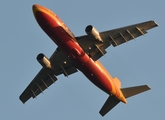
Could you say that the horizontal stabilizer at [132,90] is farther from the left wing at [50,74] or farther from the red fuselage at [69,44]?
the left wing at [50,74]

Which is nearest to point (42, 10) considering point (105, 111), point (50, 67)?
point (50, 67)

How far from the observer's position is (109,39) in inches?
2217

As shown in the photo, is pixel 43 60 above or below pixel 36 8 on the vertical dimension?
→ below

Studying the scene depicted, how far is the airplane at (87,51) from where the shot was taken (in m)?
53.7

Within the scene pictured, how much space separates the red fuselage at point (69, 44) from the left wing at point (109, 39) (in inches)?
40.9

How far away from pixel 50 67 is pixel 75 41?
22.8 ft

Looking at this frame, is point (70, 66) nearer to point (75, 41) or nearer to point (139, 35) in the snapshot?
point (75, 41)

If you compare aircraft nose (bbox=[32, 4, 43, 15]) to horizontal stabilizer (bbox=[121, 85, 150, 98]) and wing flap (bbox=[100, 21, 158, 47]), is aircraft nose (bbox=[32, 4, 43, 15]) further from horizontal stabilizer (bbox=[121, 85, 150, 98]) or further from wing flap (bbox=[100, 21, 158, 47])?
horizontal stabilizer (bbox=[121, 85, 150, 98])

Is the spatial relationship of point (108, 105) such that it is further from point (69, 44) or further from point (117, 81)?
point (69, 44)

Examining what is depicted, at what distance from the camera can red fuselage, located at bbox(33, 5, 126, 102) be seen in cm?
5338

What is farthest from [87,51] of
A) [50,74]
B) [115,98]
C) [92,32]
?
[115,98]

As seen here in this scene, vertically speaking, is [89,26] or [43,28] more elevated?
[43,28]

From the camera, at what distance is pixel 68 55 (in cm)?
5491

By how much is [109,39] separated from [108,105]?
1121cm
